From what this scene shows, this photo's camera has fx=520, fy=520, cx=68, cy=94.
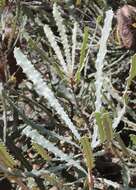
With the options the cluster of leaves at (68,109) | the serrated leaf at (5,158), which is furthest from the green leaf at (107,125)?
the serrated leaf at (5,158)

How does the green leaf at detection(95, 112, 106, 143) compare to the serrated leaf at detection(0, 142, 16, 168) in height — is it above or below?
above

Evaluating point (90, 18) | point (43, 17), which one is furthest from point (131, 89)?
point (43, 17)

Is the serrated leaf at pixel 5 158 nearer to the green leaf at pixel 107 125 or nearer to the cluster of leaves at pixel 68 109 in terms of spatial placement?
the cluster of leaves at pixel 68 109

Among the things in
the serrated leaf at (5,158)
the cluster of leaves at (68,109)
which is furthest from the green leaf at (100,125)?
the serrated leaf at (5,158)

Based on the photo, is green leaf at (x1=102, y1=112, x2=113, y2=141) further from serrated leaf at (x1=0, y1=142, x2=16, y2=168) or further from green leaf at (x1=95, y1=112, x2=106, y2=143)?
serrated leaf at (x1=0, y1=142, x2=16, y2=168)

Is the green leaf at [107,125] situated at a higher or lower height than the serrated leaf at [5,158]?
higher

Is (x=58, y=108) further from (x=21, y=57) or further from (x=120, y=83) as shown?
(x=120, y=83)

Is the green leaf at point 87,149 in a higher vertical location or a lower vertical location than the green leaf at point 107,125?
lower

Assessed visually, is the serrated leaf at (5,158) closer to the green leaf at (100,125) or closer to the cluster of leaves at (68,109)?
the cluster of leaves at (68,109)

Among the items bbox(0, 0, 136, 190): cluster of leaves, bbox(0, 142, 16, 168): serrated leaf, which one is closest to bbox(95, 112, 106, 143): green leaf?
bbox(0, 0, 136, 190): cluster of leaves

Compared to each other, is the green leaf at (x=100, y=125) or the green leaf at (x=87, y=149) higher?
the green leaf at (x=100, y=125)
